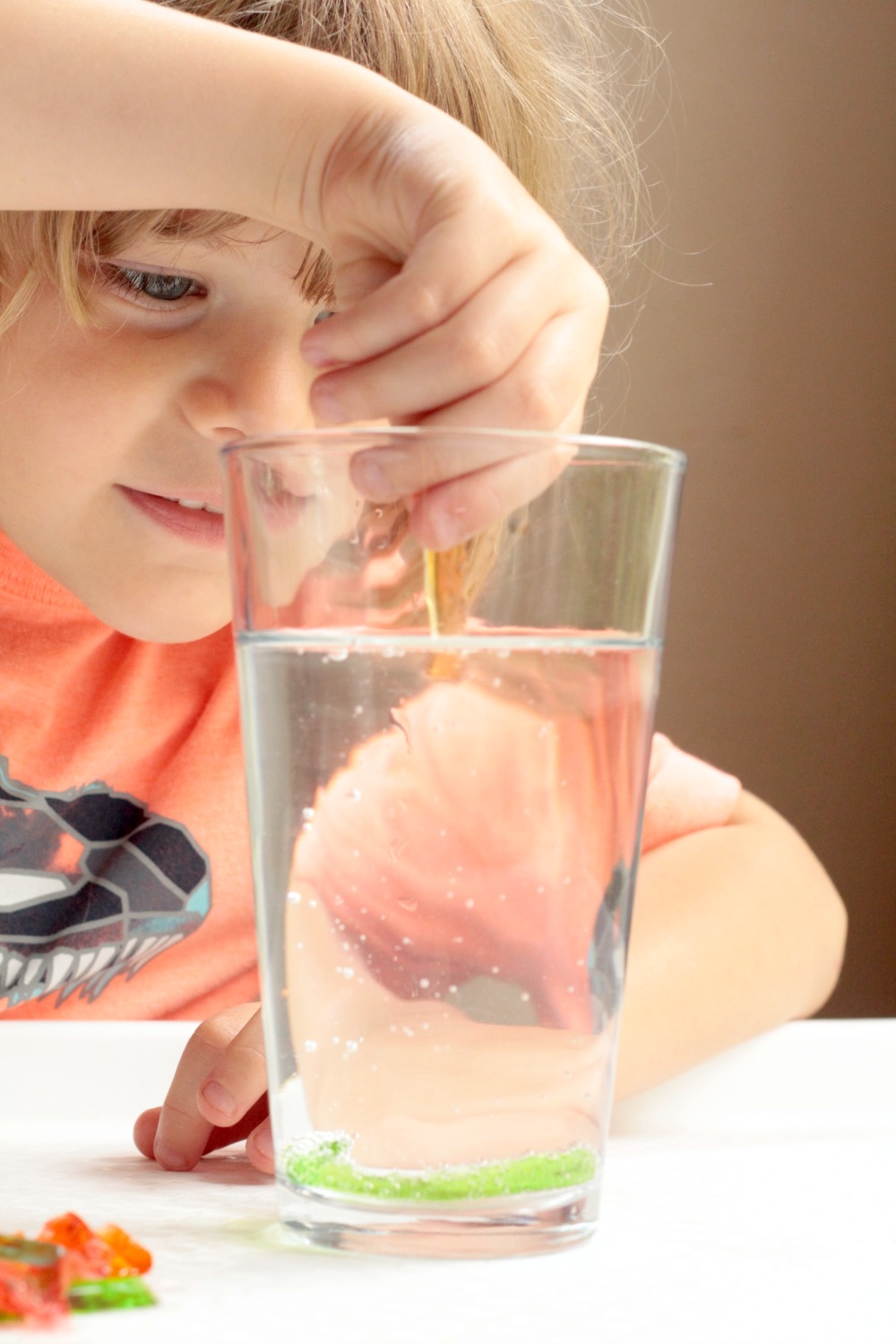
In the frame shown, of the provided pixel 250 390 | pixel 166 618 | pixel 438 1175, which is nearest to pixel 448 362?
pixel 438 1175

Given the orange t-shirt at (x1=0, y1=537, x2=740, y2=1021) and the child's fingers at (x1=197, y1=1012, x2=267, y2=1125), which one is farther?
the orange t-shirt at (x1=0, y1=537, x2=740, y2=1021)

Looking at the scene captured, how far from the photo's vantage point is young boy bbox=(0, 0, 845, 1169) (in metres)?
0.32

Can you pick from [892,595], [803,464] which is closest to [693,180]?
[803,464]

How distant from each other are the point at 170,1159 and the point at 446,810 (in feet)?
0.51

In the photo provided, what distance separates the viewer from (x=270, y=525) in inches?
10.2

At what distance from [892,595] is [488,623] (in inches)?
59.6

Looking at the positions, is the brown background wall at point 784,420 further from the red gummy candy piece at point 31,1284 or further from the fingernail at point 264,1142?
the red gummy candy piece at point 31,1284

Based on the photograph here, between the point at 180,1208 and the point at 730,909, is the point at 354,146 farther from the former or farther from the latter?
the point at 730,909

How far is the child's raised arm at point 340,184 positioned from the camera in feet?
1.02

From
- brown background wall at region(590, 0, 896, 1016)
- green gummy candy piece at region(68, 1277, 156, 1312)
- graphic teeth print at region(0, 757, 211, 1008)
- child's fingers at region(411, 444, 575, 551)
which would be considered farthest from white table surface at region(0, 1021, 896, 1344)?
brown background wall at region(590, 0, 896, 1016)

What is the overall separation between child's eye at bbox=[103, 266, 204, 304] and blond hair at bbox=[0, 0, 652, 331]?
0.01 meters

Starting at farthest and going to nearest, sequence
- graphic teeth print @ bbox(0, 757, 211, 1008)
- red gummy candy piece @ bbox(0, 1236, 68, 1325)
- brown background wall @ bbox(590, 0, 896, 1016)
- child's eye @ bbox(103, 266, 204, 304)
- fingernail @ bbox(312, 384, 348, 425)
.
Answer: brown background wall @ bbox(590, 0, 896, 1016) < graphic teeth print @ bbox(0, 757, 211, 1008) < child's eye @ bbox(103, 266, 204, 304) < fingernail @ bbox(312, 384, 348, 425) < red gummy candy piece @ bbox(0, 1236, 68, 1325)

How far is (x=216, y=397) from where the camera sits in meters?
0.58

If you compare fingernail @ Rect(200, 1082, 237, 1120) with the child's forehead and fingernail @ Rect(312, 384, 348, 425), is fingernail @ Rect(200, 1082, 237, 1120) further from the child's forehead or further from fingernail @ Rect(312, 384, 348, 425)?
the child's forehead
